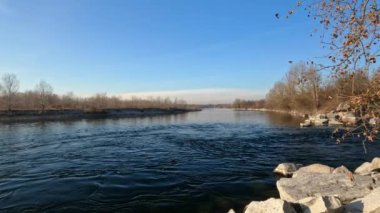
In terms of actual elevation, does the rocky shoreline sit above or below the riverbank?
below

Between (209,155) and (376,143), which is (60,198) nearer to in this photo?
(209,155)

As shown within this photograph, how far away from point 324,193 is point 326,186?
0.49 metres

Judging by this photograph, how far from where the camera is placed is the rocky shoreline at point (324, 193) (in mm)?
6496

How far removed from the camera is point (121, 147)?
1978cm

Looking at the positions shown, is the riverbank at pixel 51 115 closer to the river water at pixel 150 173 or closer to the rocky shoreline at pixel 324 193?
the river water at pixel 150 173

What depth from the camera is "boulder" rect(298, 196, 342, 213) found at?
6.38 m

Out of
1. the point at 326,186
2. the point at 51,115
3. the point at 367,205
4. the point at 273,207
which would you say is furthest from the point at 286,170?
the point at 51,115

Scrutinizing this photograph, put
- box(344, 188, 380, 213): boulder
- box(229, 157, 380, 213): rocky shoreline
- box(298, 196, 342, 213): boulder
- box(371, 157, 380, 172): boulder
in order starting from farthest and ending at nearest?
1. box(371, 157, 380, 172): boulder
2. box(229, 157, 380, 213): rocky shoreline
3. box(298, 196, 342, 213): boulder
4. box(344, 188, 380, 213): boulder

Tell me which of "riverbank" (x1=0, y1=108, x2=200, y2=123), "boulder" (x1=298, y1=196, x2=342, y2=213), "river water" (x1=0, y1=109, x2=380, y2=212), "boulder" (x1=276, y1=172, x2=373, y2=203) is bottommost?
"river water" (x1=0, y1=109, x2=380, y2=212)

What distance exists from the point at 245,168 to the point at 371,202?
6821 mm

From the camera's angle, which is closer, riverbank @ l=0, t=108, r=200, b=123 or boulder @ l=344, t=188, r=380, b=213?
boulder @ l=344, t=188, r=380, b=213

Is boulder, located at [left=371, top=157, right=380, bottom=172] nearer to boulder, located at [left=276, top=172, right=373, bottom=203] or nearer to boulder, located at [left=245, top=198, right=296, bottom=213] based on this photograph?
boulder, located at [left=276, top=172, right=373, bottom=203]

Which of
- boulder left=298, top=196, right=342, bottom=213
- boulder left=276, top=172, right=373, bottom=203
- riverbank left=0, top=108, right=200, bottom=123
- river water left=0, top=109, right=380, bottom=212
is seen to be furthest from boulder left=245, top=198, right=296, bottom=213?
riverbank left=0, top=108, right=200, bottom=123

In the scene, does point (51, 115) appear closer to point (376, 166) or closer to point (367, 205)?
point (376, 166)
